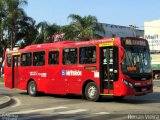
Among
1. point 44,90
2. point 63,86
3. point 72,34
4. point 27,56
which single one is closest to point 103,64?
point 63,86

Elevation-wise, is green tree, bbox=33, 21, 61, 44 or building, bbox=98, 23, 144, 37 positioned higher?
building, bbox=98, 23, 144, 37

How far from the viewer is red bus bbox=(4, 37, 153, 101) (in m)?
17.9

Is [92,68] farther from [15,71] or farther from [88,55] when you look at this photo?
[15,71]

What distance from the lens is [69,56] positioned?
20.7m

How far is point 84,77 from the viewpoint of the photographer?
64.5ft

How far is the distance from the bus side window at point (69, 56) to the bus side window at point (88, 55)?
1.68ft

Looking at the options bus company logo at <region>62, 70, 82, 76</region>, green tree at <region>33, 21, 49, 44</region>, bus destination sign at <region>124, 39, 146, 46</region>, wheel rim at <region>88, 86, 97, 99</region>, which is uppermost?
green tree at <region>33, 21, 49, 44</region>

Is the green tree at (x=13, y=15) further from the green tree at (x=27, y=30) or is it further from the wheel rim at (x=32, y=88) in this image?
the wheel rim at (x=32, y=88)

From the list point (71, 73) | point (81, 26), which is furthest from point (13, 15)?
point (71, 73)

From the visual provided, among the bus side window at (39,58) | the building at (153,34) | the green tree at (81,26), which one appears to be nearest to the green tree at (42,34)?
the green tree at (81,26)

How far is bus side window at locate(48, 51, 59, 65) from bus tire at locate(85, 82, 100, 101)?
9.26 feet

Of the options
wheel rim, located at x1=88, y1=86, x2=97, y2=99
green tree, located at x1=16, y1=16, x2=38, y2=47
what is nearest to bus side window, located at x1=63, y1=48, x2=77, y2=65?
wheel rim, located at x1=88, y1=86, x2=97, y2=99

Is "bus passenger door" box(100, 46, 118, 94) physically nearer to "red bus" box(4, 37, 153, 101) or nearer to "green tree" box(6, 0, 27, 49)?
"red bus" box(4, 37, 153, 101)

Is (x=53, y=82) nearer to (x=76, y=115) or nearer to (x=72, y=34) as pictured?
(x=76, y=115)
